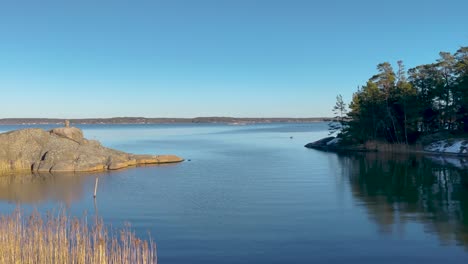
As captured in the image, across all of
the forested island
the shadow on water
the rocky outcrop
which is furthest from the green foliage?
the rocky outcrop

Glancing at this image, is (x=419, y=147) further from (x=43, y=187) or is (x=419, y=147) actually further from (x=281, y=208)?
(x=43, y=187)

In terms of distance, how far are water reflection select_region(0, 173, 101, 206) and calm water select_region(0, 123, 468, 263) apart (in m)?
0.11

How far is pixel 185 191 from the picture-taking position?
39.4m

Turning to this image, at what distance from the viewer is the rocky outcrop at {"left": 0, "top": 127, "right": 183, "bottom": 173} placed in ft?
178

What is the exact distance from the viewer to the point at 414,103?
7156 cm

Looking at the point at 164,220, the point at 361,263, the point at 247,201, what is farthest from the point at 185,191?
the point at 361,263

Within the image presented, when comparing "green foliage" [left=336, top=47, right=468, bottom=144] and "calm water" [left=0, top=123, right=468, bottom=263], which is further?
"green foliage" [left=336, top=47, right=468, bottom=144]

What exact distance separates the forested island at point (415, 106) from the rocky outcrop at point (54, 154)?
44253 mm

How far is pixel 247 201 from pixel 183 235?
36.1 feet

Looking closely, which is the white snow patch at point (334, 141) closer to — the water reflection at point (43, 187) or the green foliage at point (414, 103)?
the green foliage at point (414, 103)

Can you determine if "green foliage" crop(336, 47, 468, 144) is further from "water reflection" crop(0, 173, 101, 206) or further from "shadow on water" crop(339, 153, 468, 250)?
"water reflection" crop(0, 173, 101, 206)

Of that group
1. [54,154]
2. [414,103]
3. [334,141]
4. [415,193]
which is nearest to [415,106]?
[414,103]

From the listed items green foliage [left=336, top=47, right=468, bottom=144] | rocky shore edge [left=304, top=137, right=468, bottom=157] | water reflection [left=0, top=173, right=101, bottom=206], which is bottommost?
water reflection [left=0, top=173, right=101, bottom=206]

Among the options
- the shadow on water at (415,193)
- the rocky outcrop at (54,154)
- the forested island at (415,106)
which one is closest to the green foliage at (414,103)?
the forested island at (415,106)
